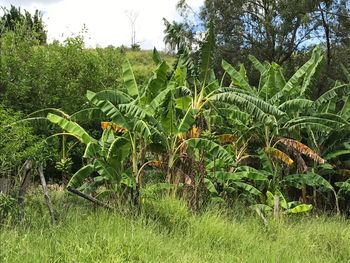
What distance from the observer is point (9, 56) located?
34.9ft

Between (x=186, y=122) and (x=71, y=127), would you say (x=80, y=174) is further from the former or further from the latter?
(x=186, y=122)

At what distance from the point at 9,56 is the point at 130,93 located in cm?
317

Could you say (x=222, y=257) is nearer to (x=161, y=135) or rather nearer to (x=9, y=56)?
(x=161, y=135)

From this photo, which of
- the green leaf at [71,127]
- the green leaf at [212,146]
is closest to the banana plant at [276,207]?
the green leaf at [212,146]

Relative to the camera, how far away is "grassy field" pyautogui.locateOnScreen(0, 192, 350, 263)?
578 cm

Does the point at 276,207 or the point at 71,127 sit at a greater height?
the point at 71,127

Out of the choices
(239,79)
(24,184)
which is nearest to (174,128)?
(24,184)

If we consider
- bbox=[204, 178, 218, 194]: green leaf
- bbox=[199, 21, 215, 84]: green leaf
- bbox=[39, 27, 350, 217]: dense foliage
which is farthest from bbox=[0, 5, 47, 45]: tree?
bbox=[204, 178, 218, 194]: green leaf

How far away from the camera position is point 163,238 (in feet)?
22.6

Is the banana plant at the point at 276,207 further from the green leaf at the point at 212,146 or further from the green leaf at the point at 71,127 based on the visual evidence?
the green leaf at the point at 71,127

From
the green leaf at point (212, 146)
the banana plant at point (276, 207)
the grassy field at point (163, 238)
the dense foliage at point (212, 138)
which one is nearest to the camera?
the grassy field at point (163, 238)

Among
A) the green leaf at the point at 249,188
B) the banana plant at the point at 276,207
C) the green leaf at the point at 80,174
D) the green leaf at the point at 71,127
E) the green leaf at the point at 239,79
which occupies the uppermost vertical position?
the green leaf at the point at 239,79

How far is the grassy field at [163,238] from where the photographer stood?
19.0 feet

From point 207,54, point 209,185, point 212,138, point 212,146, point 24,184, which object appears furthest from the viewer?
point 207,54
